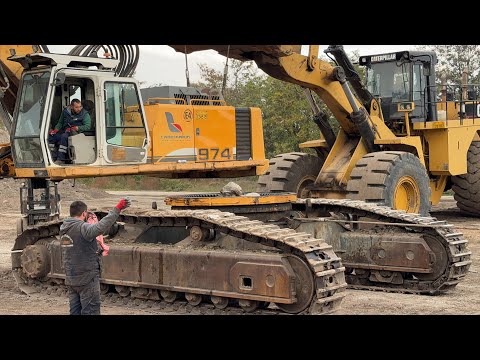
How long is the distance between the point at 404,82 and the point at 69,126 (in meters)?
9.54

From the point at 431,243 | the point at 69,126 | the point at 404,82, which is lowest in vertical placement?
the point at 431,243

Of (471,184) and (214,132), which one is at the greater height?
(214,132)

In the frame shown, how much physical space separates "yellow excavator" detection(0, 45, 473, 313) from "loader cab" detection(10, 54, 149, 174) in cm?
1

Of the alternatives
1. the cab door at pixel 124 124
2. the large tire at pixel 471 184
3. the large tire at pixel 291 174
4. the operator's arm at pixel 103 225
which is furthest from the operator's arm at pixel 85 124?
the large tire at pixel 471 184

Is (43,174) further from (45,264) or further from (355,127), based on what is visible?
(355,127)

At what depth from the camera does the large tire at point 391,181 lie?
1435cm

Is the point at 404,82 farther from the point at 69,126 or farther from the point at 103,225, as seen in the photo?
the point at 103,225

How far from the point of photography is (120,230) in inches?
422

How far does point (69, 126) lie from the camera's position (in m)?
10.1

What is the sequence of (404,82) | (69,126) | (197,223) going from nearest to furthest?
(197,223) < (69,126) < (404,82)

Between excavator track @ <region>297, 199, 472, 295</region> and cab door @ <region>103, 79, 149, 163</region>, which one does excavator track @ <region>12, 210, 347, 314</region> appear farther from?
excavator track @ <region>297, 199, 472, 295</region>

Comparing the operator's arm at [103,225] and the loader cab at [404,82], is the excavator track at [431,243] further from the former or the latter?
the loader cab at [404,82]

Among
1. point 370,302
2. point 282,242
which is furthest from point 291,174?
point 282,242

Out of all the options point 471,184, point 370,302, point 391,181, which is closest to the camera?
point 370,302
